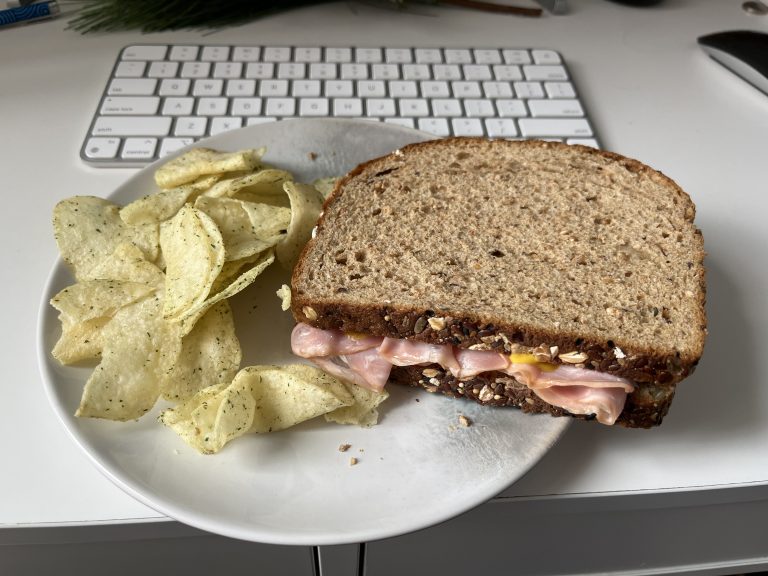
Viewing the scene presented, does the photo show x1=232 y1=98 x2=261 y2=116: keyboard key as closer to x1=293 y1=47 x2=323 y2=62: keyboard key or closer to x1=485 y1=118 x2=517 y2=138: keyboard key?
x1=293 y1=47 x2=323 y2=62: keyboard key

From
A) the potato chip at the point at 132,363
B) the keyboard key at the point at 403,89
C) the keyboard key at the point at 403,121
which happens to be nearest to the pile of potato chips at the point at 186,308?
the potato chip at the point at 132,363

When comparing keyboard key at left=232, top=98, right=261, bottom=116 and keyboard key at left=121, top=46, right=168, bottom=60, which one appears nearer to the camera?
keyboard key at left=232, top=98, right=261, bottom=116

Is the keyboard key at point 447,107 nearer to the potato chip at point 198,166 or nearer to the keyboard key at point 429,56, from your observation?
the keyboard key at point 429,56

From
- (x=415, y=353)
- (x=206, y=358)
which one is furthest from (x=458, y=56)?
(x=206, y=358)

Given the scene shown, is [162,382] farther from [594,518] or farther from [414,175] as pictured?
[594,518]

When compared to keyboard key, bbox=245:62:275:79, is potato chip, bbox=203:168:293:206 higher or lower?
lower

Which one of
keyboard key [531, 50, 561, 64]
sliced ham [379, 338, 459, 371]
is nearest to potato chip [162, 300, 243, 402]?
sliced ham [379, 338, 459, 371]

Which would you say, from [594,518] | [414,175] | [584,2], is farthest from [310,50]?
[594,518]
